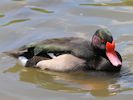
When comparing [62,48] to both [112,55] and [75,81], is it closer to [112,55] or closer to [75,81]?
[75,81]

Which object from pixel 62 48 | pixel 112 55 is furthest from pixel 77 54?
pixel 112 55

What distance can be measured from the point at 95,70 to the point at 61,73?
0.53m

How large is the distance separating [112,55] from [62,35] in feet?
5.53

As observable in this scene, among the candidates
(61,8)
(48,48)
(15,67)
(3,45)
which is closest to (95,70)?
(48,48)

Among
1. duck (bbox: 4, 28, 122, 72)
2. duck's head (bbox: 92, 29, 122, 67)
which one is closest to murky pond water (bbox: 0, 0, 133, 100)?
duck (bbox: 4, 28, 122, 72)

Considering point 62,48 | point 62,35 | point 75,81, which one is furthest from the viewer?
point 62,35

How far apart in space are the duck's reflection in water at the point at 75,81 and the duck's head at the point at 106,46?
9.0 inches

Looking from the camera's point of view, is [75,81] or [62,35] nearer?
[75,81]

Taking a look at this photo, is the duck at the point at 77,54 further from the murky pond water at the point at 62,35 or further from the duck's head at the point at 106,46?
the murky pond water at the point at 62,35

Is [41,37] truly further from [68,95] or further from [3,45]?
[68,95]

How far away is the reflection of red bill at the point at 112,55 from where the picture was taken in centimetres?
790

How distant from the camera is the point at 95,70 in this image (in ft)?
25.9

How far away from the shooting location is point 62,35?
941 centimetres

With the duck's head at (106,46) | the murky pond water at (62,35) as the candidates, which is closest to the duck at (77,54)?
the duck's head at (106,46)
